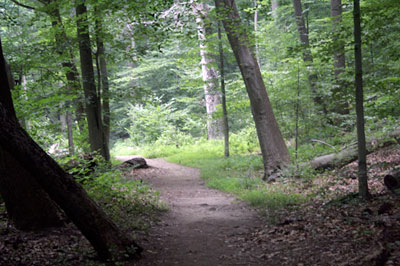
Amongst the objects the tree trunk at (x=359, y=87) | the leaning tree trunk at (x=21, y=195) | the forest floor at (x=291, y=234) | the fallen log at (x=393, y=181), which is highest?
the tree trunk at (x=359, y=87)

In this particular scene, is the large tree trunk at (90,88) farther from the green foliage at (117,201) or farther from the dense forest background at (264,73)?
the green foliage at (117,201)

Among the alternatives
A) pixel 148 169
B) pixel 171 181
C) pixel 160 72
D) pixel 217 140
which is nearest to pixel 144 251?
pixel 171 181

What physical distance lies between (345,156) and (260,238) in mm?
5130

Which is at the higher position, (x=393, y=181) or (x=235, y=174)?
(x=393, y=181)

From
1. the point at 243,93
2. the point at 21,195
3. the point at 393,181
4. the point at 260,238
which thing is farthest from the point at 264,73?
the point at 21,195

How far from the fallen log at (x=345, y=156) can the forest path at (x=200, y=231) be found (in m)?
2.94

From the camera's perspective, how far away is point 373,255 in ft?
11.8

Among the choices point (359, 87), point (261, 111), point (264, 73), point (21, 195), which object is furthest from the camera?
point (264, 73)

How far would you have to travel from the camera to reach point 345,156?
9.55 m

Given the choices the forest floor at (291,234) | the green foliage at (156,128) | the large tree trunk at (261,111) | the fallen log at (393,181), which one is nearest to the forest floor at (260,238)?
the forest floor at (291,234)

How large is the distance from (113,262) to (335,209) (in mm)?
3969

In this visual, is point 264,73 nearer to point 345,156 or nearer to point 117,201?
point 345,156

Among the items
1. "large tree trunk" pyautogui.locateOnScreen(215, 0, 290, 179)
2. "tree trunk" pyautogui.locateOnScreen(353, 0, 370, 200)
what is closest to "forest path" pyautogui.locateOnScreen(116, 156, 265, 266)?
"large tree trunk" pyautogui.locateOnScreen(215, 0, 290, 179)

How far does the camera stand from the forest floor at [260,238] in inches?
167
